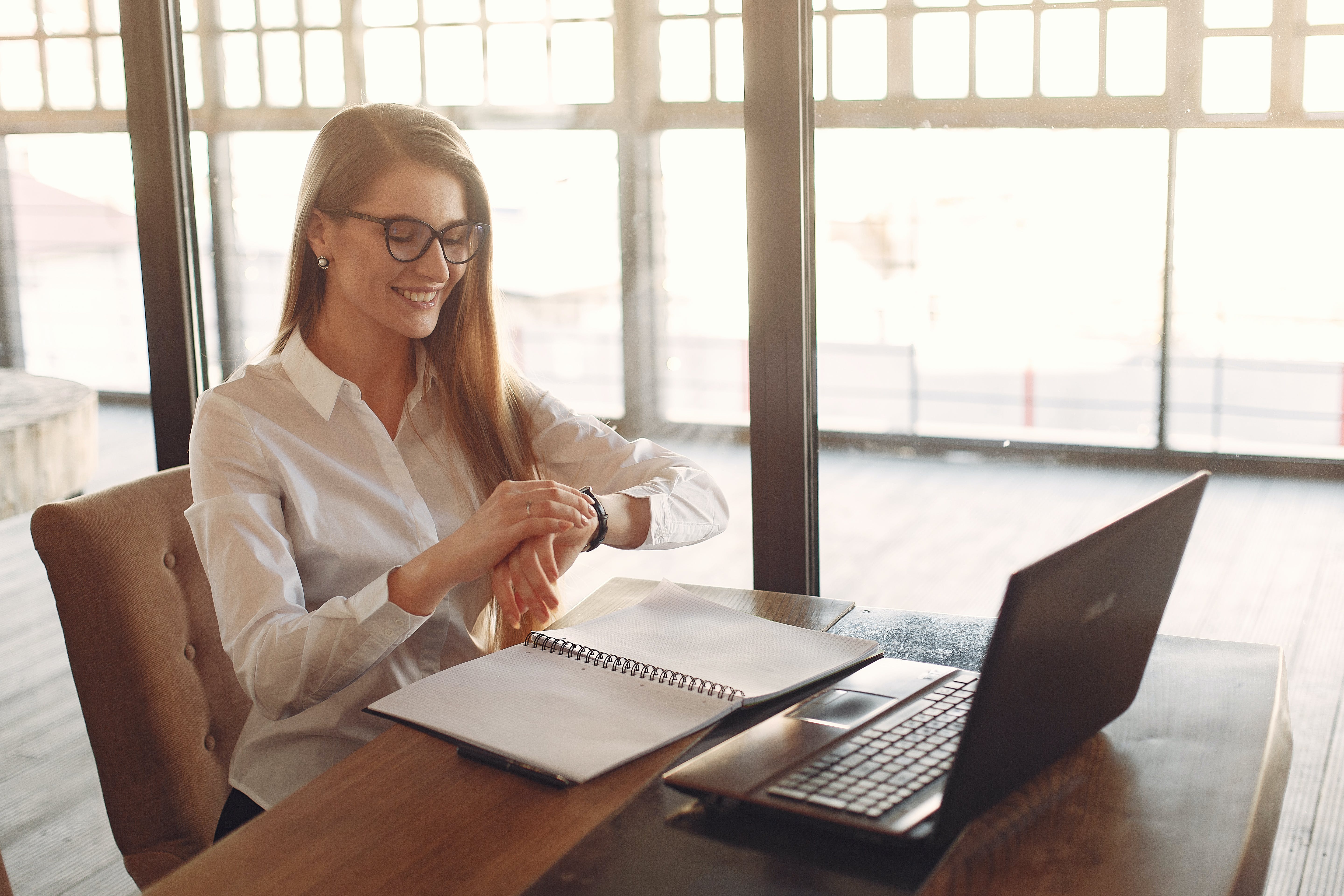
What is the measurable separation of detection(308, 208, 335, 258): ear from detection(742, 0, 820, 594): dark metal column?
2.16 feet

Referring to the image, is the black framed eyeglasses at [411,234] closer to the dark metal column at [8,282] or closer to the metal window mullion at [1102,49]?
the metal window mullion at [1102,49]

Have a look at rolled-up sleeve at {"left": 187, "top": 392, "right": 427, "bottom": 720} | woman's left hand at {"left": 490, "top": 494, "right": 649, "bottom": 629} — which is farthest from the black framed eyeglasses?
woman's left hand at {"left": 490, "top": 494, "right": 649, "bottom": 629}

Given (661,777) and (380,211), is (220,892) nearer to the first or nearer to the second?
(661,777)

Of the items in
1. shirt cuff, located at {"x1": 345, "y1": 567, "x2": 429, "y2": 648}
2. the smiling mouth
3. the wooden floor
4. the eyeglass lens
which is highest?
the eyeglass lens

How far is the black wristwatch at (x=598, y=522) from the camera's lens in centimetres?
143

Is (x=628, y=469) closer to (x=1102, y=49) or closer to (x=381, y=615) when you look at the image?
(x=381, y=615)

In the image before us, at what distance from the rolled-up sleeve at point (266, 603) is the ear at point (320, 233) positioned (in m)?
0.28

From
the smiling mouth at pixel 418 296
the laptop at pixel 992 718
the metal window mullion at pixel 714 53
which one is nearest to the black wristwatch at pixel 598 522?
the smiling mouth at pixel 418 296

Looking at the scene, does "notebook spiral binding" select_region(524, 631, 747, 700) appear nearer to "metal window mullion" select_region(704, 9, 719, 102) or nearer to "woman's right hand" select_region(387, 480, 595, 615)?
"woman's right hand" select_region(387, 480, 595, 615)

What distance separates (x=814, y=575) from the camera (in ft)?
6.32

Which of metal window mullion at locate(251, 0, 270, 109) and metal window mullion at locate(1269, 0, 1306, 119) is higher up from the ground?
metal window mullion at locate(251, 0, 270, 109)

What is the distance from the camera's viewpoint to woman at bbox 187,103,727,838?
1.25 m

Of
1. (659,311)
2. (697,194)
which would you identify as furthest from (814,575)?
(697,194)

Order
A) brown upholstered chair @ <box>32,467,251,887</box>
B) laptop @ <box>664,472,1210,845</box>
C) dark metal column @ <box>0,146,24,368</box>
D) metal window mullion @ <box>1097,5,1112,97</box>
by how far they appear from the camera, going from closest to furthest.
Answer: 1. laptop @ <box>664,472,1210,845</box>
2. brown upholstered chair @ <box>32,467,251,887</box>
3. metal window mullion @ <box>1097,5,1112,97</box>
4. dark metal column @ <box>0,146,24,368</box>
